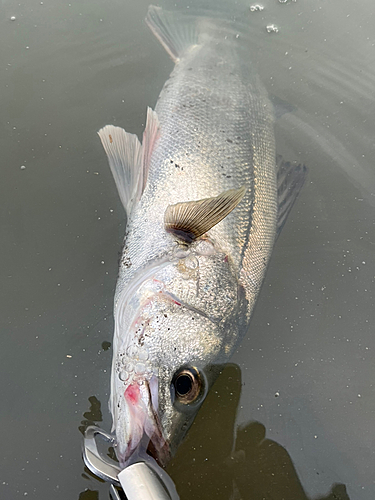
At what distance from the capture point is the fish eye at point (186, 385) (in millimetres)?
1574

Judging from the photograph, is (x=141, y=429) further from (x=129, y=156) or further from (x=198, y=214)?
(x=129, y=156)

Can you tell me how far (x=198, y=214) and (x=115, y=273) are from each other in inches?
36.3

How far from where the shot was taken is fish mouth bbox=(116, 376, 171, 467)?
1463 millimetres

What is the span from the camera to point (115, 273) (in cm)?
239

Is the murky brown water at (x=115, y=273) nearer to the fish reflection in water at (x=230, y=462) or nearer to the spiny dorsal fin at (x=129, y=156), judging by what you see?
the fish reflection in water at (x=230, y=462)

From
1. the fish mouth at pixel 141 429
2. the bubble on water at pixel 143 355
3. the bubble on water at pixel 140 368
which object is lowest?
the fish mouth at pixel 141 429

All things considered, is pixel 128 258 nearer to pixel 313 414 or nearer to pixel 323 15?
pixel 313 414

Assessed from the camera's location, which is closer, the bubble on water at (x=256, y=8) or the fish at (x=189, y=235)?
the fish at (x=189, y=235)

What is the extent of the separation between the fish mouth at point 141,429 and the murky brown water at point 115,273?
61cm

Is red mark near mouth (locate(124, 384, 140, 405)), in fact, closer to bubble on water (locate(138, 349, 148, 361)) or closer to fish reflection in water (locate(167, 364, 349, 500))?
bubble on water (locate(138, 349, 148, 361))

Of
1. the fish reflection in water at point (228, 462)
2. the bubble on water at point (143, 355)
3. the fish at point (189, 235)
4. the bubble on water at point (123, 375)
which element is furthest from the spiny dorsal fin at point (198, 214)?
the fish reflection in water at point (228, 462)

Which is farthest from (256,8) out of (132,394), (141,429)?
(141,429)

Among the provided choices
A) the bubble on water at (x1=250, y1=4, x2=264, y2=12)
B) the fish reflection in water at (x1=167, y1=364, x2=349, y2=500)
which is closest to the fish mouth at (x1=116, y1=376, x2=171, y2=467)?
the fish reflection in water at (x1=167, y1=364, x2=349, y2=500)

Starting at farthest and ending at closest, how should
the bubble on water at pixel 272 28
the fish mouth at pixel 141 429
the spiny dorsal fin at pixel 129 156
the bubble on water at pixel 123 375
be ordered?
1. the bubble on water at pixel 272 28
2. the spiny dorsal fin at pixel 129 156
3. the bubble on water at pixel 123 375
4. the fish mouth at pixel 141 429
